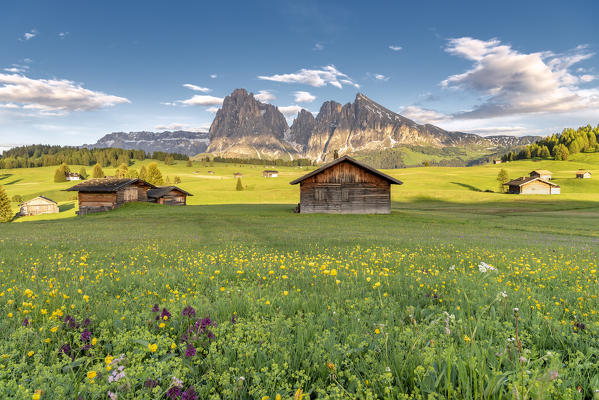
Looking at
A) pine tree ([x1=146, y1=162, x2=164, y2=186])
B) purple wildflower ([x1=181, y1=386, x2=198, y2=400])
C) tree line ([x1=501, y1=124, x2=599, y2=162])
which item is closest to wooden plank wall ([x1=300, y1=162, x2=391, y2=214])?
purple wildflower ([x1=181, y1=386, x2=198, y2=400])

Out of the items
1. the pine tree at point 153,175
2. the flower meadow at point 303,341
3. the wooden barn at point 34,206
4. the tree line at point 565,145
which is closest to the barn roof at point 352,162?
the flower meadow at point 303,341

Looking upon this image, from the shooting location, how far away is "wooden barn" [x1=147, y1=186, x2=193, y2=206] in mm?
69750

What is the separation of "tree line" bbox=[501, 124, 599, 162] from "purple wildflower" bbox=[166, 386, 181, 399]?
678ft

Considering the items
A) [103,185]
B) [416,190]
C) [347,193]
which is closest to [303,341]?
[347,193]

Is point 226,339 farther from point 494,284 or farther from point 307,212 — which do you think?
point 307,212

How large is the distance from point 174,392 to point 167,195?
77.0m

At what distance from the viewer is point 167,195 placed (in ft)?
237

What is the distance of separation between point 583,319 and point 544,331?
37.7 inches

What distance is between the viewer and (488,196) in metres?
69.1

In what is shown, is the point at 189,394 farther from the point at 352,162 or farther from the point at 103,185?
the point at 103,185

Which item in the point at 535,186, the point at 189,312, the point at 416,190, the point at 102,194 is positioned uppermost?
the point at 189,312

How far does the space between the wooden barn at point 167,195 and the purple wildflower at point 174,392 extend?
74072 mm

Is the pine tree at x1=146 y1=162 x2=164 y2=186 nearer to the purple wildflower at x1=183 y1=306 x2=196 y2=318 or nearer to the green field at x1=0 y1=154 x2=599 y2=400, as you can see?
the green field at x1=0 y1=154 x2=599 y2=400

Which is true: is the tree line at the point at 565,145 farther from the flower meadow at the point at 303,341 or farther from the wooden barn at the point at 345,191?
the flower meadow at the point at 303,341
